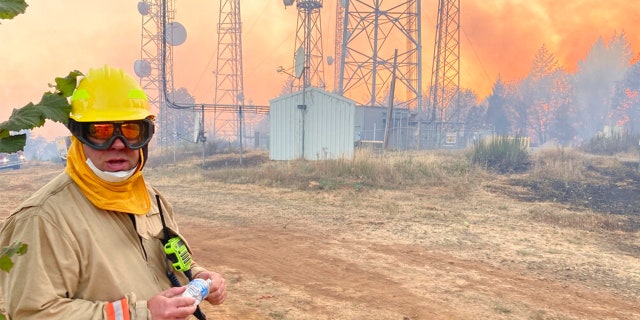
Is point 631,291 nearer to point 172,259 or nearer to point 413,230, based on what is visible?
point 413,230

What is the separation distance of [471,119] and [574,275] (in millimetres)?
56150

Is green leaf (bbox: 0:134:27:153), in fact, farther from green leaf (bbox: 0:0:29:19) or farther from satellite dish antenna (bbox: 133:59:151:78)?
satellite dish antenna (bbox: 133:59:151:78)

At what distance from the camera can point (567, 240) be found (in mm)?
7812

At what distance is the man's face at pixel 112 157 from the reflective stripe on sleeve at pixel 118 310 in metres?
0.50

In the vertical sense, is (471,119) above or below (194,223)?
above

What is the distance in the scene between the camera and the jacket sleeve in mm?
1485

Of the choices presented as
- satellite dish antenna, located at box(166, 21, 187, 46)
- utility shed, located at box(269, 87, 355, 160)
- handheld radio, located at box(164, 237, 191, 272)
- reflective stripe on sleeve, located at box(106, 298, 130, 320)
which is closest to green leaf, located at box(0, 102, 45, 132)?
reflective stripe on sleeve, located at box(106, 298, 130, 320)

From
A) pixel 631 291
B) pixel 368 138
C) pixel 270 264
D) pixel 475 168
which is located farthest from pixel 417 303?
pixel 368 138

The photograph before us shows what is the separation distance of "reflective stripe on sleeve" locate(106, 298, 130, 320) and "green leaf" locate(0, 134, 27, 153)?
2.02ft

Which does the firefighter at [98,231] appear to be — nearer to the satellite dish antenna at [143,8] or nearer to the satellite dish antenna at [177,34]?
the satellite dish antenna at [177,34]

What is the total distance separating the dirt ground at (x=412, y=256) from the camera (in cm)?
490

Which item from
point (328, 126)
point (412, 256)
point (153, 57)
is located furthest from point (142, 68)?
point (412, 256)

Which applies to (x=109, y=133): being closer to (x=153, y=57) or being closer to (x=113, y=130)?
(x=113, y=130)

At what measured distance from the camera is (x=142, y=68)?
35.9 metres
